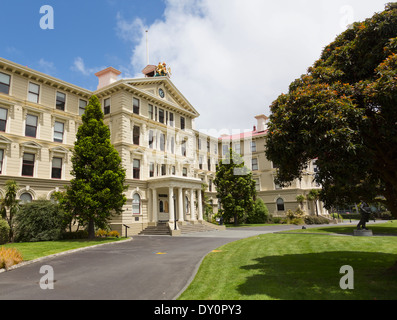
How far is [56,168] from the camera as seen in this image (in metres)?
27.7

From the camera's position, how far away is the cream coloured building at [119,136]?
82.5 ft

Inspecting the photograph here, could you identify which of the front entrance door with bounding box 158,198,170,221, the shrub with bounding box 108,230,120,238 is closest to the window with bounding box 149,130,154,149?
the front entrance door with bounding box 158,198,170,221

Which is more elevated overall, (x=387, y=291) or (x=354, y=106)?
(x=354, y=106)

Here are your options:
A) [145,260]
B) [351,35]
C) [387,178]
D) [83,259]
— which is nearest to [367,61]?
[351,35]

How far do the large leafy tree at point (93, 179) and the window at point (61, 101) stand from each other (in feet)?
24.0

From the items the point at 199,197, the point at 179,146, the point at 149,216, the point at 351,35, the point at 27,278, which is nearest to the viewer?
the point at 351,35

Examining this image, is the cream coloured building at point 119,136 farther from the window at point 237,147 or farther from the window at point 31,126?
the window at point 237,147

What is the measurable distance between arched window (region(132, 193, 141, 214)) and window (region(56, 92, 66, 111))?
12281 millimetres

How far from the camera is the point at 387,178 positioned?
830 centimetres

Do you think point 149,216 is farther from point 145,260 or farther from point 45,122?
point 145,260

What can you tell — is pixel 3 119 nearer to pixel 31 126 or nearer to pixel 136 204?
pixel 31 126

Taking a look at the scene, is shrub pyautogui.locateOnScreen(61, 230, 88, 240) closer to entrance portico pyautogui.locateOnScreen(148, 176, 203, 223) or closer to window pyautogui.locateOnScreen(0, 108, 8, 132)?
entrance portico pyautogui.locateOnScreen(148, 176, 203, 223)
